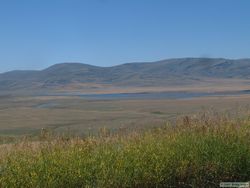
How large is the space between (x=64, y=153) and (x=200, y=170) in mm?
1918

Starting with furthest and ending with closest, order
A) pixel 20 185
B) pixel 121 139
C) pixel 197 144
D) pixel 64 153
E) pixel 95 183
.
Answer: pixel 121 139
pixel 197 144
pixel 64 153
pixel 95 183
pixel 20 185

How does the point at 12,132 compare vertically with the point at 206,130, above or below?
below

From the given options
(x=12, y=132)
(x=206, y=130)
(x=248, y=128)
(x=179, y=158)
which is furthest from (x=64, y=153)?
(x=12, y=132)

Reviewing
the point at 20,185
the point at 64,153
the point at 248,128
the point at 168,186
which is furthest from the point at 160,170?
the point at 248,128

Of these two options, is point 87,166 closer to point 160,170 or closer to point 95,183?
point 95,183

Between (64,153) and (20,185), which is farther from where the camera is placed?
(64,153)

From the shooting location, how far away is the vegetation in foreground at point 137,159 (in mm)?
6488

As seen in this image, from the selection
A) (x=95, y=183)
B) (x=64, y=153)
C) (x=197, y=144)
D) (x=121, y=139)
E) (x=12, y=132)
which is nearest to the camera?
(x=95, y=183)

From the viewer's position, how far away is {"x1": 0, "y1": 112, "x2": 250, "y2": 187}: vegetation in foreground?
649 centimetres

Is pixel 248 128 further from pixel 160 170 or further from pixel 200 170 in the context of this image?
pixel 160 170

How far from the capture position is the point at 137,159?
7055 mm

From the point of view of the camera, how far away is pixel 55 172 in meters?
6.46

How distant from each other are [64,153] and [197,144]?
1.97 metres

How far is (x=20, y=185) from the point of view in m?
6.16
